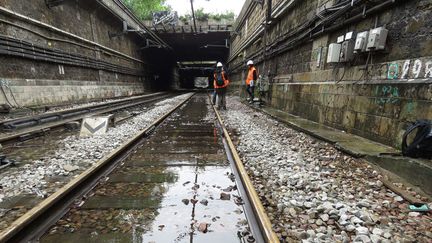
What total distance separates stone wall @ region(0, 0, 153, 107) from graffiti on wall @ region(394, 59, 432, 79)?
35.5 feet

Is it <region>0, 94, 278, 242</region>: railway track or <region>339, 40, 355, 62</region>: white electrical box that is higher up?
<region>339, 40, 355, 62</region>: white electrical box

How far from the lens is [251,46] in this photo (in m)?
16.0

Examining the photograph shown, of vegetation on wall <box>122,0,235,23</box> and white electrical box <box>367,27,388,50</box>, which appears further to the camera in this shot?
vegetation on wall <box>122,0,235,23</box>

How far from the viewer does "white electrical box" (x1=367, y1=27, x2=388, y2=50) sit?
Result: 4.04 meters

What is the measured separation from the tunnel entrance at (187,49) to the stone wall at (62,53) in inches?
260

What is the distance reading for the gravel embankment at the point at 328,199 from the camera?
2.01 meters

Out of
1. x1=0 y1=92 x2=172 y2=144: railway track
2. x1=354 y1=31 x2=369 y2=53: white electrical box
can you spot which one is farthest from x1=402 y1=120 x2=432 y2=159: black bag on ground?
x1=0 y1=92 x2=172 y2=144: railway track

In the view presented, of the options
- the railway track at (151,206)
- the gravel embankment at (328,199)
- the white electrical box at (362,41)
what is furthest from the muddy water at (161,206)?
the white electrical box at (362,41)

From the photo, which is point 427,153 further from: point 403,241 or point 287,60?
point 287,60

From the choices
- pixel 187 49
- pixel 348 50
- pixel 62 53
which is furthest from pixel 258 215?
pixel 187 49

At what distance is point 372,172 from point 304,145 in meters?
1.60

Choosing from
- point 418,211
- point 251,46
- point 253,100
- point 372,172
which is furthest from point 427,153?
point 251,46

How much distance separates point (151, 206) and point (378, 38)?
15.4 ft

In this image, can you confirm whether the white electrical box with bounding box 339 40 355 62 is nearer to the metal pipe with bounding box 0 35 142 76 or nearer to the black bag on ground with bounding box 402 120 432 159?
the black bag on ground with bounding box 402 120 432 159
